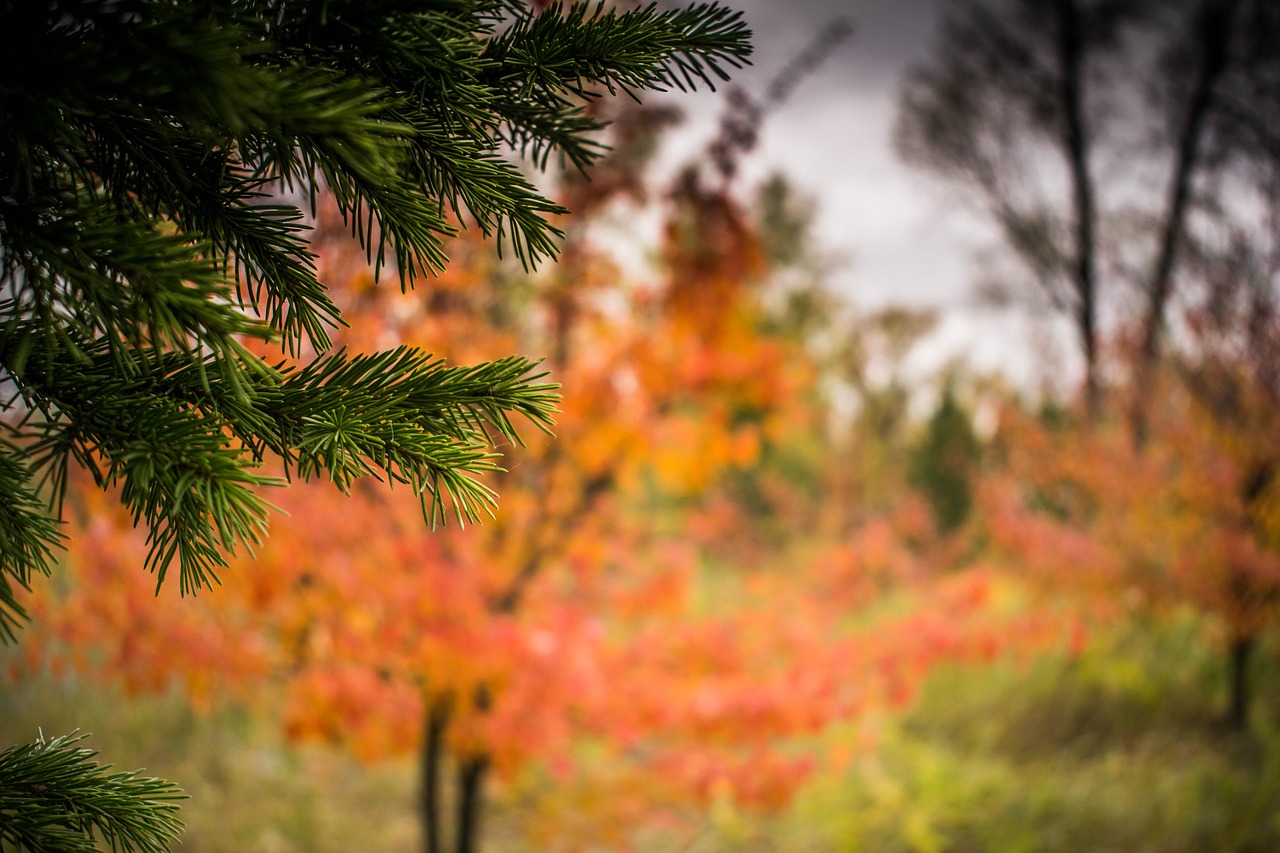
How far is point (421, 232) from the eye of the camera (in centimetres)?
68

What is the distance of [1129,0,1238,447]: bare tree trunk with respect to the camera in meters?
5.54

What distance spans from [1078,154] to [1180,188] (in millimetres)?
2452

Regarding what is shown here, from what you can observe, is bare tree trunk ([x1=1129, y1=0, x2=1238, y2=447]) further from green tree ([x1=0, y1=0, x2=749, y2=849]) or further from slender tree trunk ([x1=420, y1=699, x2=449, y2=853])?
green tree ([x1=0, y1=0, x2=749, y2=849])

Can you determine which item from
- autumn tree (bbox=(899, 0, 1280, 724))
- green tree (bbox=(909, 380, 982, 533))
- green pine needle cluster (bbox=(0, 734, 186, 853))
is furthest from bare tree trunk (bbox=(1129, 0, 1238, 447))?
green pine needle cluster (bbox=(0, 734, 186, 853))

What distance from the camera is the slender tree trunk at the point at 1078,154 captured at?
965 centimetres

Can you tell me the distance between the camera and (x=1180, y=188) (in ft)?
25.3

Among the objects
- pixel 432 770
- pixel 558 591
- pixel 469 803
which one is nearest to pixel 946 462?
pixel 558 591

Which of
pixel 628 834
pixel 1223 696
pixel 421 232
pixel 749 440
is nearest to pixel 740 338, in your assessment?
pixel 749 440

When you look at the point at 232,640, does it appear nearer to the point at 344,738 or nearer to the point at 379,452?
the point at 344,738

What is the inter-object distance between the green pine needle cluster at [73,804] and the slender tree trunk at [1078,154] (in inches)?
430

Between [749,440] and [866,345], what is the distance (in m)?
13.7

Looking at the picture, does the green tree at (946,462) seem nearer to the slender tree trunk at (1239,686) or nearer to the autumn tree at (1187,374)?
the autumn tree at (1187,374)

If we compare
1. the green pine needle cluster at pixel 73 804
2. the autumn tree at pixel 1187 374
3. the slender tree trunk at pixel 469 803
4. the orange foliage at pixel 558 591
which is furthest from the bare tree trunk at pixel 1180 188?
the green pine needle cluster at pixel 73 804

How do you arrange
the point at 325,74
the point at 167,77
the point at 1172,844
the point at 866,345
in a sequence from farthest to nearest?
the point at 866,345 → the point at 1172,844 → the point at 325,74 → the point at 167,77
